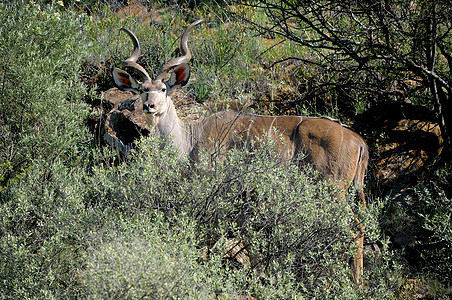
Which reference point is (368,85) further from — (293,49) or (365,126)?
(293,49)

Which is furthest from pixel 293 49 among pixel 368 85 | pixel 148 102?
pixel 148 102

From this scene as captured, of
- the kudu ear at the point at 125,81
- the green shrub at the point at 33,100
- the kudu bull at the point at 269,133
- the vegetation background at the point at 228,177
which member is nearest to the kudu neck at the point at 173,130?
the kudu bull at the point at 269,133

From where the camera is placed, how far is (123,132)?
6285 millimetres

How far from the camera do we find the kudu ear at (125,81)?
5.45 m

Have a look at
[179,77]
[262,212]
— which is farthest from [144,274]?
[179,77]

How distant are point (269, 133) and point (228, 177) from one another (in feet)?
3.24

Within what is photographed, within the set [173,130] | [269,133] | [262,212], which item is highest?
[269,133]

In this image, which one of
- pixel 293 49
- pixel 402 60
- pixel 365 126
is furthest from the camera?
pixel 293 49

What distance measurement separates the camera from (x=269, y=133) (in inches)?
195

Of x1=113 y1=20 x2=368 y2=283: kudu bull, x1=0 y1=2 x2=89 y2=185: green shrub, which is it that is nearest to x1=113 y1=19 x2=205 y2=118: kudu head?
x1=113 y1=20 x2=368 y2=283: kudu bull

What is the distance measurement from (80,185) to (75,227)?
2.16 feet

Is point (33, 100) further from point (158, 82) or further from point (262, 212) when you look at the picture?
point (262, 212)

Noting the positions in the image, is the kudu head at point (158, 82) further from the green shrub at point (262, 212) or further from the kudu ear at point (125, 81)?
the green shrub at point (262, 212)

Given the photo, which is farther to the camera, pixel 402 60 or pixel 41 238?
pixel 402 60
